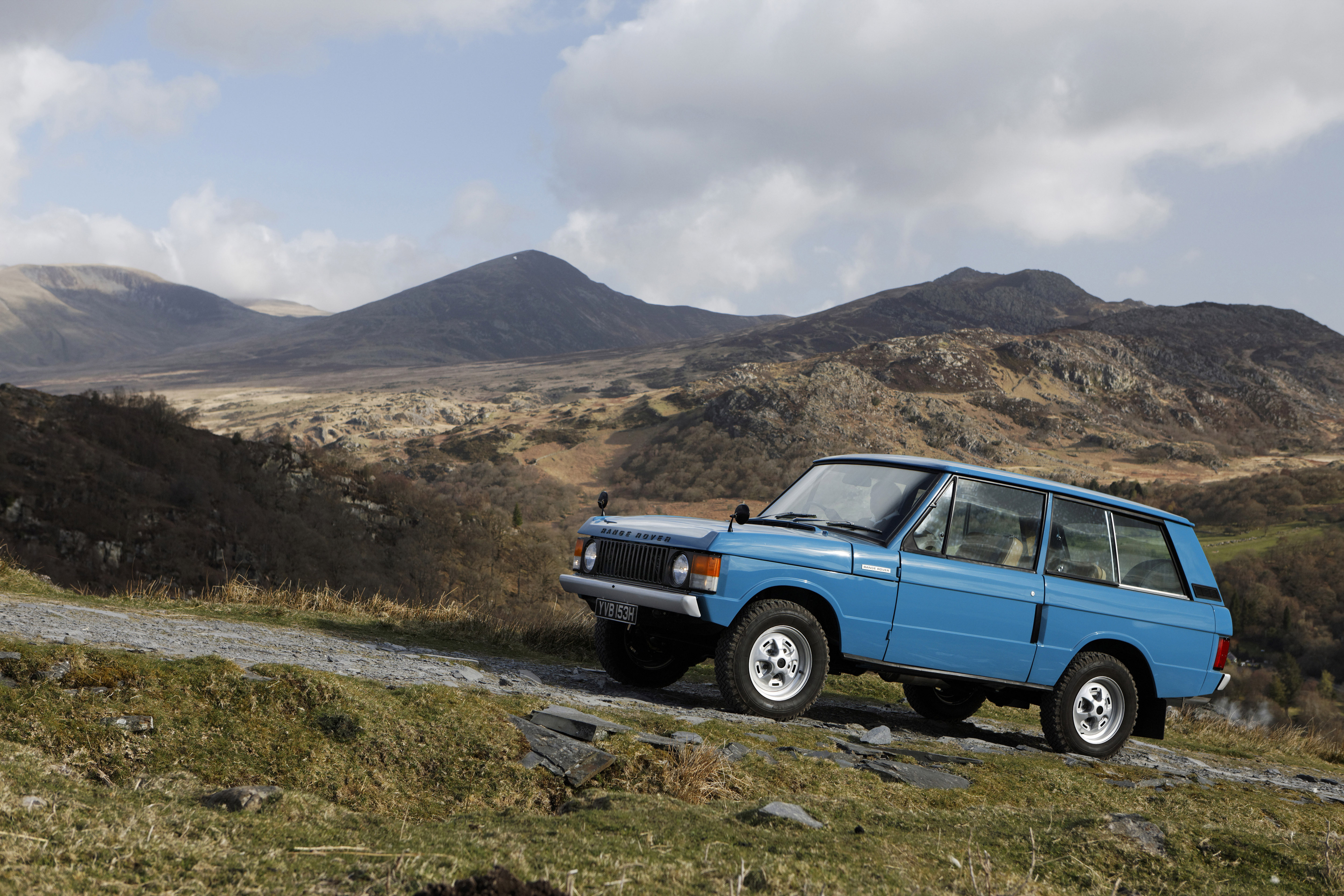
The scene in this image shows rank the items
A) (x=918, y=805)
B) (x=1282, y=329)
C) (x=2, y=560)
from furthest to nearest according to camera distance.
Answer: (x=1282, y=329) < (x=2, y=560) < (x=918, y=805)

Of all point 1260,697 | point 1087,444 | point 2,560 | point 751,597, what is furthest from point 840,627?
point 1087,444

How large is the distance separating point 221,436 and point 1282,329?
545ft

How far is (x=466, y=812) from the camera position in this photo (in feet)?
13.8

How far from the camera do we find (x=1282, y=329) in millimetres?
154875

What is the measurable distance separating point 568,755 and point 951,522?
12.1ft

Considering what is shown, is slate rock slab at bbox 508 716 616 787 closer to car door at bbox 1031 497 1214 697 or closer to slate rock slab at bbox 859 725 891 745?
slate rock slab at bbox 859 725 891 745

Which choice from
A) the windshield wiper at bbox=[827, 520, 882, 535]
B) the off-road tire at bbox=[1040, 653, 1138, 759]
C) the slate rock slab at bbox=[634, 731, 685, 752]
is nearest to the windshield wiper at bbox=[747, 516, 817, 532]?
the windshield wiper at bbox=[827, 520, 882, 535]

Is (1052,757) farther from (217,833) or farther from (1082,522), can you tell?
(217,833)

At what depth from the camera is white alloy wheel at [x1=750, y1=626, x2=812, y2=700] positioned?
22.3 feet

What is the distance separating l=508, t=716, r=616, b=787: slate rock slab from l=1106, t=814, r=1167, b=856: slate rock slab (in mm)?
2381

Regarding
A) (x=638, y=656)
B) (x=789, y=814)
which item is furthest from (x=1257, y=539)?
(x=789, y=814)

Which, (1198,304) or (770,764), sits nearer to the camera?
(770,764)

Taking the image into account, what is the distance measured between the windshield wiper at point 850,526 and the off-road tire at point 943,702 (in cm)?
237

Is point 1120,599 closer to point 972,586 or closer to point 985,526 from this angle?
point 985,526
